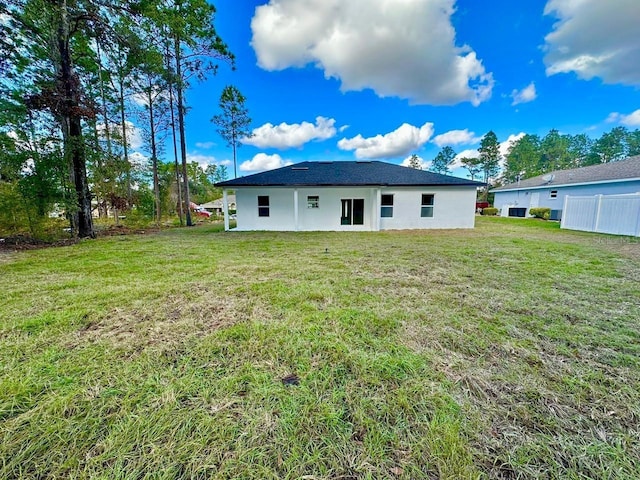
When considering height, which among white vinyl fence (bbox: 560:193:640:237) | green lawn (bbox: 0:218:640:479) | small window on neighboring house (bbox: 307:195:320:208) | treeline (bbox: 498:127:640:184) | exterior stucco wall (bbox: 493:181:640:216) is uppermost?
treeline (bbox: 498:127:640:184)

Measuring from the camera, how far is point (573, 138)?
41938 mm

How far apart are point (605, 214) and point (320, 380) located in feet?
46.9

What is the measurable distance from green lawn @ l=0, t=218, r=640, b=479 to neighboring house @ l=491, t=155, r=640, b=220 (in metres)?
15.9

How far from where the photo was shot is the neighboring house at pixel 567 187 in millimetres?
13996

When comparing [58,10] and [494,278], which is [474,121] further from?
[58,10]

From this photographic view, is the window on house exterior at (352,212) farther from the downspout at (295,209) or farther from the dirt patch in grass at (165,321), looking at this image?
the dirt patch in grass at (165,321)

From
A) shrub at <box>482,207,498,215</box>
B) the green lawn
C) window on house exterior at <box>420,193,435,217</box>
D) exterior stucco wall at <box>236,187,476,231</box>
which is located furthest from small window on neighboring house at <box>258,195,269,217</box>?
shrub at <box>482,207,498,215</box>

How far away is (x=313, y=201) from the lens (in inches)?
486

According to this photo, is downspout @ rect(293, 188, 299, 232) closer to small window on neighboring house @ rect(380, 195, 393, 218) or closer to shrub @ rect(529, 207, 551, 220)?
small window on neighboring house @ rect(380, 195, 393, 218)

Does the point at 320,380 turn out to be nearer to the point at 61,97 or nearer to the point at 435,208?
the point at 61,97

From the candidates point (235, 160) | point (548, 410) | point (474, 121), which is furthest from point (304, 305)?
point (474, 121)

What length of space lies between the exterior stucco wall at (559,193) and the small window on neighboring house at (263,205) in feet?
63.2

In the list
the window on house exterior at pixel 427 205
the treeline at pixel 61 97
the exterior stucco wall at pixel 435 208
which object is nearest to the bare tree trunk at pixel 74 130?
the treeline at pixel 61 97

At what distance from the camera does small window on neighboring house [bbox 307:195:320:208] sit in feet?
40.2
